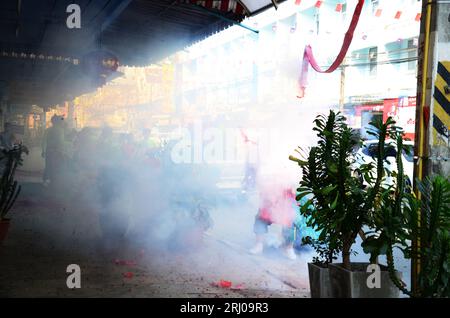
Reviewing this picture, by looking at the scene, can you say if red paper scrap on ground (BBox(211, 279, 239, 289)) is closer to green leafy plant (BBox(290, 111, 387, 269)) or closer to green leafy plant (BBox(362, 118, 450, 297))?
green leafy plant (BBox(290, 111, 387, 269))

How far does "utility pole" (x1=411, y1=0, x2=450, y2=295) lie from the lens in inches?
129

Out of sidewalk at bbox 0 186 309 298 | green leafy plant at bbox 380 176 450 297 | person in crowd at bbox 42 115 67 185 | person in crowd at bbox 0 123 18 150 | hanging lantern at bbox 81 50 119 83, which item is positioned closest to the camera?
green leafy plant at bbox 380 176 450 297

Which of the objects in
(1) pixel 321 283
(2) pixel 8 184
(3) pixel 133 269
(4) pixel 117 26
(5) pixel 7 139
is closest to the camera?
(1) pixel 321 283

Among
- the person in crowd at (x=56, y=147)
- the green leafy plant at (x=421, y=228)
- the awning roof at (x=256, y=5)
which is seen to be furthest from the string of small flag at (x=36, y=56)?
the green leafy plant at (x=421, y=228)

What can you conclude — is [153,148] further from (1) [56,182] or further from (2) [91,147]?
(1) [56,182]

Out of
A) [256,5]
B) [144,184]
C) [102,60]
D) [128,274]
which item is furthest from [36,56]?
[128,274]

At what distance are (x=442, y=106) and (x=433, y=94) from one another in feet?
0.40

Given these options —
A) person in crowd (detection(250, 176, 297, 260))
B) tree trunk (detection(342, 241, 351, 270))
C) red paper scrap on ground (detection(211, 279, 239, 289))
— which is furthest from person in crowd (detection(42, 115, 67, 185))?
tree trunk (detection(342, 241, 351, 270))

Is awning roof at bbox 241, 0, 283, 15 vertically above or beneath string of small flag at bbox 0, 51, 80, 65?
beneath

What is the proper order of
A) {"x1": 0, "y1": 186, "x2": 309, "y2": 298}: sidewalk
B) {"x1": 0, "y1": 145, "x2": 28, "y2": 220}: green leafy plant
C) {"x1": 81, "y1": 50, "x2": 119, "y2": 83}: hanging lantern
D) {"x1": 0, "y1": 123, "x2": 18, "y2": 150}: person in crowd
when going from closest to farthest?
{"x1": 0, "y1": 186, "x2": 309, "y2": 298}: sidewalk < {"x1": 0, "y1": 145, "x2": 28, "y2": 220}: green leafy plant < {"x1": 81, "y1": 50, "x2": 119, "y2": 83}: hanging lantern < {"x1": 0, "y1": 123, "x2": 18, "y2": 150}: person in crowd

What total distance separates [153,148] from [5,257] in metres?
5.00

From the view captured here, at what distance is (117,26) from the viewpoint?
25.9ft

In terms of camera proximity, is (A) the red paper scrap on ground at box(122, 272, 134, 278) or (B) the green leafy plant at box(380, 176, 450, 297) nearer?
(B) the green leafy plant at box(380, 176, 450, 297)

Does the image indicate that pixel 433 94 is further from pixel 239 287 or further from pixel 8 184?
pixel 8 184
